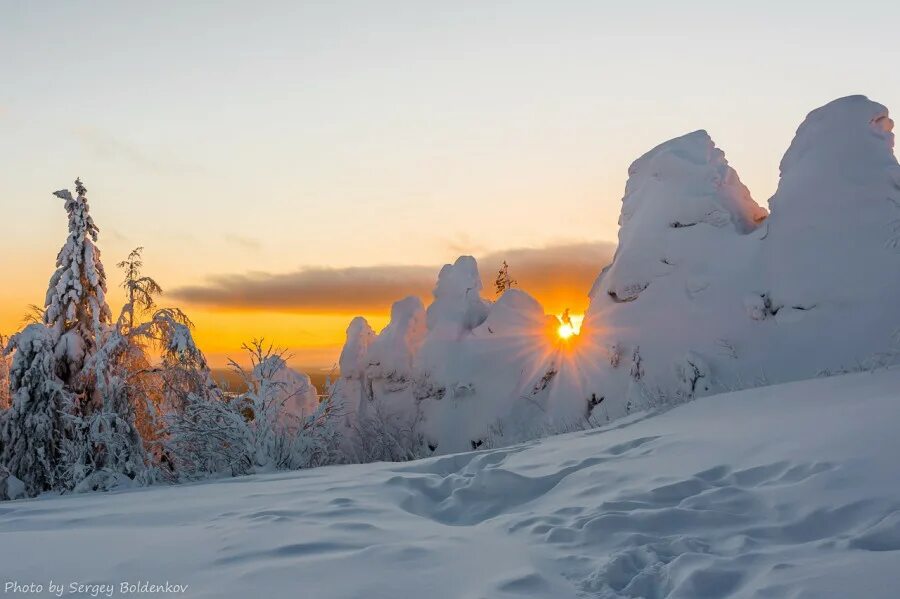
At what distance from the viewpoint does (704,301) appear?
20891 millimetres

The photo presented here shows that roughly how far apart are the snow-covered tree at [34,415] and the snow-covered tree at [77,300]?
35cm

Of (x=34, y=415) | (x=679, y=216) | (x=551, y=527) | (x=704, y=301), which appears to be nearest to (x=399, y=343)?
(x=679, y=216)

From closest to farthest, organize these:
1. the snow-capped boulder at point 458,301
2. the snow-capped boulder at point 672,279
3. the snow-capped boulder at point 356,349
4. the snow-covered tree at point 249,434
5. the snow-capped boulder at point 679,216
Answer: the snow-covered tree at point 249,434
the snow-capped boulder at point 672,279
the snow-capped boulder at point 679,216
the snow-capped boulder at point 458,301
the snow-capped boulder at point 356,349

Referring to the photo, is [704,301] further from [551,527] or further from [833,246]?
[551,527]

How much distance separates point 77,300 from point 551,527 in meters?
16.5

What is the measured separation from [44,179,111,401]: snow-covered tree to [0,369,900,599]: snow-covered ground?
12.3m

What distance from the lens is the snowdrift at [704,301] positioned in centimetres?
1762

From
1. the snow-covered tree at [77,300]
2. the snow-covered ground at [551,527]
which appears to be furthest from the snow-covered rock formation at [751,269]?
the snow-covered tree at [77,300]

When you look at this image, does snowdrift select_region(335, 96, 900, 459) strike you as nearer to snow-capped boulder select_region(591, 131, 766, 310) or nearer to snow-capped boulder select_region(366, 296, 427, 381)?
snow-capped boulder select_region(591, 131, 766, 310)

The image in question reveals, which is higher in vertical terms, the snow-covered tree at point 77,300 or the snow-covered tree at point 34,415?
the snow-covered tree at point 77,300

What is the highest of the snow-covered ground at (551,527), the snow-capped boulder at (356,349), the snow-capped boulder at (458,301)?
the snow-capped boulder at (458,301)

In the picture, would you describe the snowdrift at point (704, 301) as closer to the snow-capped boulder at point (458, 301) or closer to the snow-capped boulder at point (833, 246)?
the snow-capped boulder at point (833, 246)

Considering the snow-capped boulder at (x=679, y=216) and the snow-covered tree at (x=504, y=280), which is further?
the snow-covered tree at (x=504, y=280)

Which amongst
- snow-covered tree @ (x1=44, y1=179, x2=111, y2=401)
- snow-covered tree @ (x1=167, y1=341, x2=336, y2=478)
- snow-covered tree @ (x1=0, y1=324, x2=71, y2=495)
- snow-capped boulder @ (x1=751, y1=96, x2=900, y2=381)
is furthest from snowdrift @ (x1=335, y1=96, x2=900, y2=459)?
snow-covered tree @ (x1=0, y1=324, x2=71, y2=495)
